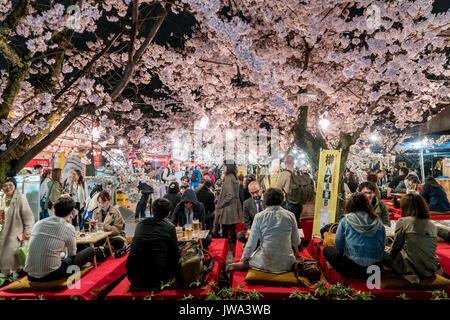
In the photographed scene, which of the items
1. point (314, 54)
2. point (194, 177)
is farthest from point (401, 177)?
point (194, 177)

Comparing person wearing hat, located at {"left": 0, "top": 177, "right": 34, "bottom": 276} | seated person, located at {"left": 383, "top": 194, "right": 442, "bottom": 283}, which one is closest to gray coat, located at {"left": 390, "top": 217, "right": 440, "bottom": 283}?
seated person, located at {"left": 383, "top": 194, "right": 442, "bottom": 283}

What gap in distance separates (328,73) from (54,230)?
9532mm

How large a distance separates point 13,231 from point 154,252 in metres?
3.52

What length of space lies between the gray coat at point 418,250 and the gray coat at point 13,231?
6770mm

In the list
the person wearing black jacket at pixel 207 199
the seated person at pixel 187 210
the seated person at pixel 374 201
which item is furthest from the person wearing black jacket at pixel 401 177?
the seated person at pixel 187 210

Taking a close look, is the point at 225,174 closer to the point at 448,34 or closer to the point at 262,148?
the point at 448,34

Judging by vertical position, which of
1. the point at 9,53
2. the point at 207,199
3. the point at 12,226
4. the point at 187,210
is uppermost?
the point at 9,53

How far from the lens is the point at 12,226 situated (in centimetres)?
483

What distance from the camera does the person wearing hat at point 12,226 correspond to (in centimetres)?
474

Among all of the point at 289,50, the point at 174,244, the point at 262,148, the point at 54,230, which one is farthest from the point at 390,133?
the point at 54,230

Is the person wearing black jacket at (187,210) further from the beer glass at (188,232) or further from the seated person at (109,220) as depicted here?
the seated person at (109,220)

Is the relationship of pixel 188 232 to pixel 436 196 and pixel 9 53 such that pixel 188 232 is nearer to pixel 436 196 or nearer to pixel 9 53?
pixel 9 53

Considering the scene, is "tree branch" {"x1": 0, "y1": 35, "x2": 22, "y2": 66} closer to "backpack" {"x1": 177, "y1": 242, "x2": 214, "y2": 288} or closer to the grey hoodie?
"backpack" {"x1": 177, "y1": 242, "x2": 214, "y2": 288}

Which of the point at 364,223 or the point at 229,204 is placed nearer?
the point at 364,223
